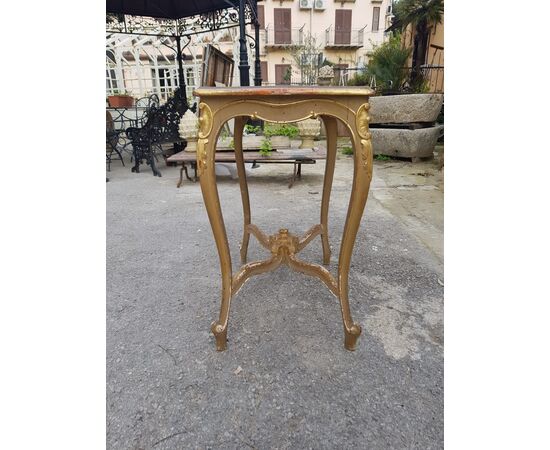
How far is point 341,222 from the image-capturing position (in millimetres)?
2711

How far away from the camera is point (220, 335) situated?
1320 mm

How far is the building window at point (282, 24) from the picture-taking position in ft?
59.4

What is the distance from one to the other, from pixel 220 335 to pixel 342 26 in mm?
21965

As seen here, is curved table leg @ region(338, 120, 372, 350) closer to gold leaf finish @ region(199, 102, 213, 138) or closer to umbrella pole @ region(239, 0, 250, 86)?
gold leaf finish @ region(199, 102, 213, 138)

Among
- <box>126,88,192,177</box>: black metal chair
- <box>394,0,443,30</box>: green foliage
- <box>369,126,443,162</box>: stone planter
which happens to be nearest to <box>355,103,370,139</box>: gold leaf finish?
<box>369,126,443,162</box>: stone planter

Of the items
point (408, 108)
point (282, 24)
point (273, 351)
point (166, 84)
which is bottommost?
point (273, 351)

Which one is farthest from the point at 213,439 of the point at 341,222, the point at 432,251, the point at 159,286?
the point at 341,222

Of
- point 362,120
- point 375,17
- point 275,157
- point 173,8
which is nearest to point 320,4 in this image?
point 375,17

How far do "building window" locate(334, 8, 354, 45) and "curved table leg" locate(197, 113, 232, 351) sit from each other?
69.8ft

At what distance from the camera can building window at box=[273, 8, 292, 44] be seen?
18.1 m

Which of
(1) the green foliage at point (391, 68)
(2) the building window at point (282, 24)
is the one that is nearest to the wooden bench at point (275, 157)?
(1) the green foliage at point (391, 68)

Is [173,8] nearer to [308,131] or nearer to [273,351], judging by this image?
[308,131]

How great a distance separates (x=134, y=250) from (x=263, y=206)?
1.28 m

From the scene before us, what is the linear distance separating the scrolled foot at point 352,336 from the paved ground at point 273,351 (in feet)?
0.09
